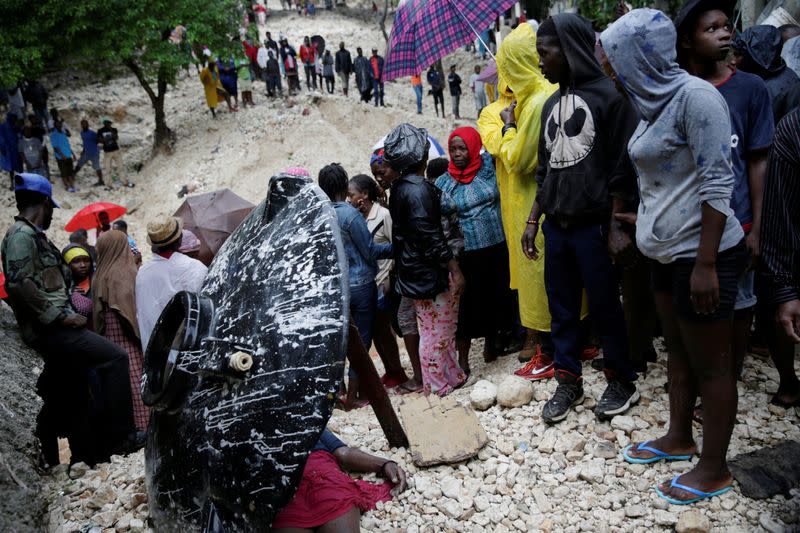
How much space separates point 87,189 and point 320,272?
14.4 meters

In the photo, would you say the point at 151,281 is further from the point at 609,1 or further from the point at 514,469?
the point at 609,1

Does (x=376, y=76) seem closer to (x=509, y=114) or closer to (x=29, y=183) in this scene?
(x=509, y=114)

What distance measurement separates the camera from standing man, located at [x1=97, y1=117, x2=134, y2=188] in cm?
1445

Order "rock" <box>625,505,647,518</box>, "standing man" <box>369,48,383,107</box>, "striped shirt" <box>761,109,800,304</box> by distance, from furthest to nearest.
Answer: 1. "standing man" <box>369,48,383,107</box>
2. "rock" <box>625,505,647,518</box>
3. "striped shirt" <box>761,109,800,304</box>

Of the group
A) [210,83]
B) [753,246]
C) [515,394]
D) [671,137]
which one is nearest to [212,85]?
[210,83]

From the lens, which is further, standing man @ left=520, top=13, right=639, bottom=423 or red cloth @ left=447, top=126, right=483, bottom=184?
red cloth @ left=447, top=126, right=483, bottom=184

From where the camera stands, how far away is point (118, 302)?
4.62 meters

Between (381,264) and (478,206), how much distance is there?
0.95 metres

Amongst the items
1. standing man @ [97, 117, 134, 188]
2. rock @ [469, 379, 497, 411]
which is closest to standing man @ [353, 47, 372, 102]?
standing man @ [97, 117, 134, 188]

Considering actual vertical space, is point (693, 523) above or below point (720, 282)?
below

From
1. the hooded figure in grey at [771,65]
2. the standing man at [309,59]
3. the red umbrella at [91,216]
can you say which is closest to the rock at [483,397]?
the hooded figure in grey at [771,65]

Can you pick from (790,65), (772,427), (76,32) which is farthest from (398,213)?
(76,32)

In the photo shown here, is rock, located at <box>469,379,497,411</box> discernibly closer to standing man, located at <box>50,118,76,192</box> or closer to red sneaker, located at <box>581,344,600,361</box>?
red sneaker, located at <box>581,344,600,361</box>

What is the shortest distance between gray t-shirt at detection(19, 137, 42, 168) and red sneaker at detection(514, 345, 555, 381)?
1288 cm
